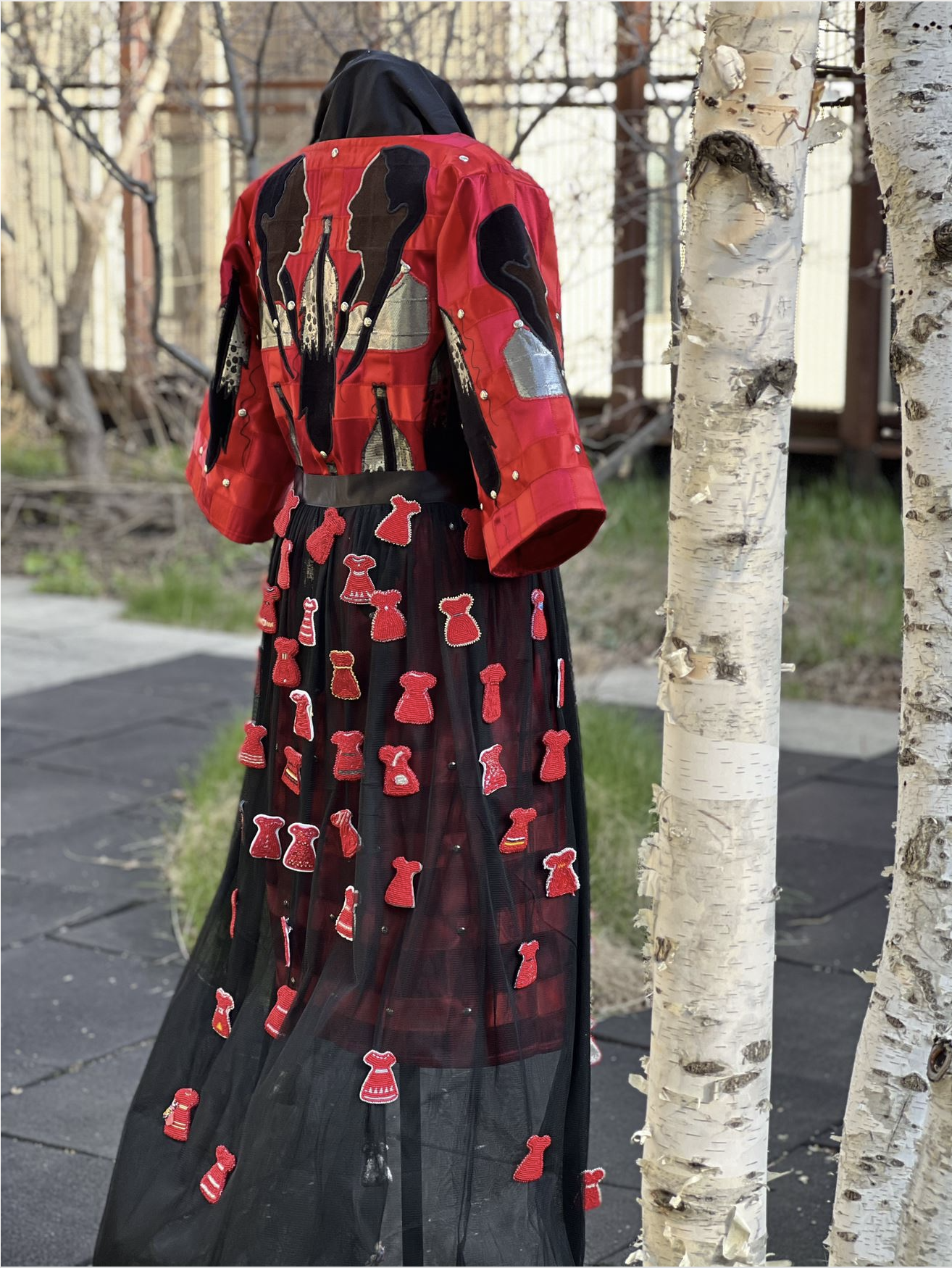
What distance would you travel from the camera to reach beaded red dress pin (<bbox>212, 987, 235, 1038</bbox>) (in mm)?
2311

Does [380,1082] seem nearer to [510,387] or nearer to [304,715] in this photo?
[304,715]

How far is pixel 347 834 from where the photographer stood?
7.05 feet

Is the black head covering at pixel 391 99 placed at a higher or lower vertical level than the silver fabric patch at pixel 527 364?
higher

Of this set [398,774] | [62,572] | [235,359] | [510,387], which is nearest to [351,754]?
[398,774]

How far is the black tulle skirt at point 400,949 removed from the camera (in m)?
2.01

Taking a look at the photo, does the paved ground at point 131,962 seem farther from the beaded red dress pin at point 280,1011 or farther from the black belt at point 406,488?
the black belt at point 406,488

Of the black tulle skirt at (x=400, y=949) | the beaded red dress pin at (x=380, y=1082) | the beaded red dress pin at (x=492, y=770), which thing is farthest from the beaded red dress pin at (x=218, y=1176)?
the beaded red dress pin at (x=492, y=770)

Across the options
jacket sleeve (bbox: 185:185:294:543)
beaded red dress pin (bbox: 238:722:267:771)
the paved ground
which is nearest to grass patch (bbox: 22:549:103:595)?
the paved ground

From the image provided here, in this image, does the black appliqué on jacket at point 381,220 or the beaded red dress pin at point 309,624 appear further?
the beaded red dress pin at point 309,624

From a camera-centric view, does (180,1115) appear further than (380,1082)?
Yes

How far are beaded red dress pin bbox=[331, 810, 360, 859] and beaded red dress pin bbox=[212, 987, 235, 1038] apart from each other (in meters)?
0.35

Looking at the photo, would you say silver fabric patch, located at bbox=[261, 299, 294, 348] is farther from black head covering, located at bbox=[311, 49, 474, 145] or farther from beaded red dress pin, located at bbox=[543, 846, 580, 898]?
beaded red dress pin, located at bbox=[543, 846, 580, 898]

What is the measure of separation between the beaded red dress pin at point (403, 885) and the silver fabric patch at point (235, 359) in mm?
808

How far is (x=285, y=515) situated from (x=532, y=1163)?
38.5 inches
